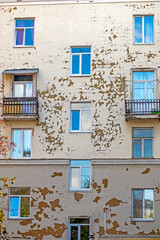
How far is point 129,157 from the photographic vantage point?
1064 inches

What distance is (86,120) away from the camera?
2794 cm

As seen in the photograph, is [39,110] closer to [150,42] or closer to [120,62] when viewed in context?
[120,62]

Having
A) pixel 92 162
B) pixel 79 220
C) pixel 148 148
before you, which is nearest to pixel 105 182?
pixel 92 162

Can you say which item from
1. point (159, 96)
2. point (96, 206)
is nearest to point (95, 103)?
point (159, 96)

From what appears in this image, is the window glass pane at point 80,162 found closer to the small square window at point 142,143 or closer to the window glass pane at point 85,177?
the window glass pane at point 85,177

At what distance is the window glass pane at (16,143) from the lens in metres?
27.9

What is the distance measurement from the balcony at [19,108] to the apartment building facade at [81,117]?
51 millimetres

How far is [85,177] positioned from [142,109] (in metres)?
4.41

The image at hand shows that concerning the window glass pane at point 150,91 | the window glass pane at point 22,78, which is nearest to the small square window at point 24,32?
the window glass pane at point 22,78

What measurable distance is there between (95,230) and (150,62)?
8.90 metres

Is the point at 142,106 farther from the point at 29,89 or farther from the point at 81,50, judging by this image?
the point at 29,89

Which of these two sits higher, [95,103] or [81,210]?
[95,103]

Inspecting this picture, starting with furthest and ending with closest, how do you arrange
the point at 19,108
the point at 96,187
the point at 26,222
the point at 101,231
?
the point at 19,108 → the point at 96,187 → the point at 26,222 → the point at 101,231

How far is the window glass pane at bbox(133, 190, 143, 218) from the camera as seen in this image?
86.9ft
